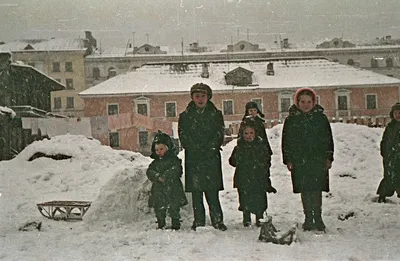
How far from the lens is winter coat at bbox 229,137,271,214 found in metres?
2.58

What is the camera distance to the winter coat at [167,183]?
8.47 feet

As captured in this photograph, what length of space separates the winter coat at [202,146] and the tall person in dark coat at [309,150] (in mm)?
423

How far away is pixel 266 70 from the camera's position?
3.99m

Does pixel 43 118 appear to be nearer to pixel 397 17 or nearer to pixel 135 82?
pixel 135 82

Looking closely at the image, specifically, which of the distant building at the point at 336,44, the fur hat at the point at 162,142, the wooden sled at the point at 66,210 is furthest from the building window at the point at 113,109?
the distant building at the point at 336,44

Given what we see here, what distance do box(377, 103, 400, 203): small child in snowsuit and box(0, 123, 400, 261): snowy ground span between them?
98mm

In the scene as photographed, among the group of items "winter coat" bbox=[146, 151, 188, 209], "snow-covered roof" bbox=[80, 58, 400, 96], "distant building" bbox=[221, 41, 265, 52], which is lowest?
"winter coat" bbox=[146, 151, 188, 209]

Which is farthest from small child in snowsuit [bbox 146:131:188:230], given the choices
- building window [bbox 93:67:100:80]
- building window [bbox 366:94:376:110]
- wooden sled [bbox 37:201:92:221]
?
Answer: building window [bbox 93:67:100:80]

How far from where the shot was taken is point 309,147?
2477mm

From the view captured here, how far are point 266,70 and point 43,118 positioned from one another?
7.09 ft

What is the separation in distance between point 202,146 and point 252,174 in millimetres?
347

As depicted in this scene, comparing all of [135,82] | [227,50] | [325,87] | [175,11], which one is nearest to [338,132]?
[325,87]

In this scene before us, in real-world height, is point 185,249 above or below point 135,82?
below

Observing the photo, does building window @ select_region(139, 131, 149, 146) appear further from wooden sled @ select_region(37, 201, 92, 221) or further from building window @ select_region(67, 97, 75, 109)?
wooden sled @ select_region(37, 201, 92, 221)
